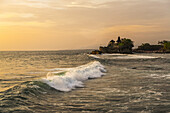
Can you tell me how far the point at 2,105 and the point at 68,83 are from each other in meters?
6.71

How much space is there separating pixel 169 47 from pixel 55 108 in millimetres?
166751

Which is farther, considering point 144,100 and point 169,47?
point 169,47

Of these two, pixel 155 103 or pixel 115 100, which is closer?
pixel 155 103

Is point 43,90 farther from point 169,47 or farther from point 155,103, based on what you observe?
point 169,47

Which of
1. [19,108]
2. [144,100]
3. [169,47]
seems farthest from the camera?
[169,47]

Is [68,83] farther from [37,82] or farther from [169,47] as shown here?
[169,47]

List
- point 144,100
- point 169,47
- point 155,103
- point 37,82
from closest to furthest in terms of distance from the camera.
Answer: point 155,103, point 144,100, point 37,82, point 169,47

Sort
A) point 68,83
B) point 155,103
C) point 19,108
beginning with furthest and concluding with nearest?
1. point 68,83
2. point 155,103
3. point 19,108

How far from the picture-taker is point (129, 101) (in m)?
9.05

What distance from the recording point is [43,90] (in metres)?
12.1

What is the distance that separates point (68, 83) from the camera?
1456 centimetres

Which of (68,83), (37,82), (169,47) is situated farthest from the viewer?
(169,47)

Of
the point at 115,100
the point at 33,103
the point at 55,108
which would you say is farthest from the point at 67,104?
the point at 115,100

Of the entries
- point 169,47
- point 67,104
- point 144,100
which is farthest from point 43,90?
point 169,47
